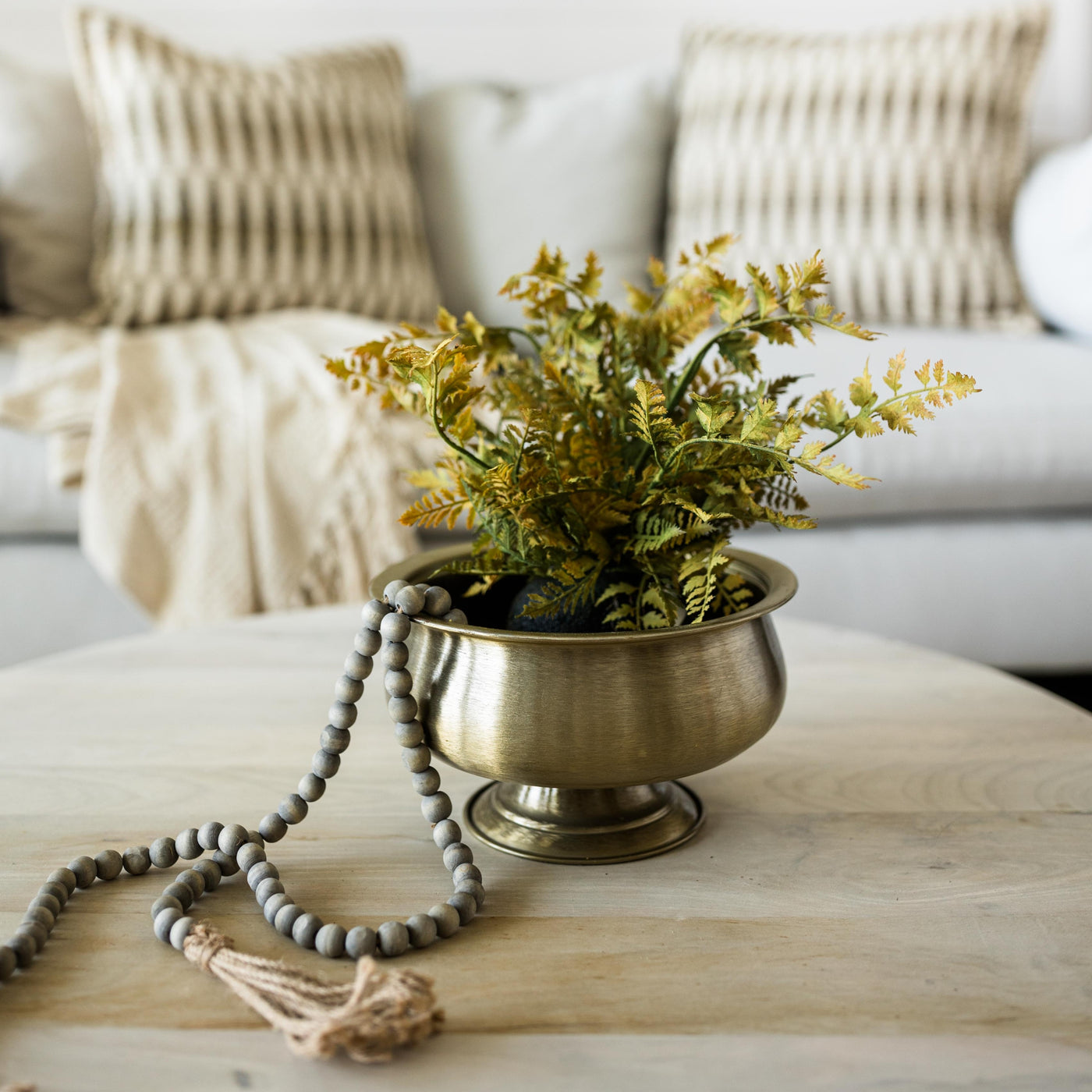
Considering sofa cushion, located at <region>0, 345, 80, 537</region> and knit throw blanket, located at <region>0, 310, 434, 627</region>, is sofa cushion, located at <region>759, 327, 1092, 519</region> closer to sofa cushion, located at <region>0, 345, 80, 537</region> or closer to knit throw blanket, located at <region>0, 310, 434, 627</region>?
knit throw blanket, located at <region>0, 310, 434, 627</region>

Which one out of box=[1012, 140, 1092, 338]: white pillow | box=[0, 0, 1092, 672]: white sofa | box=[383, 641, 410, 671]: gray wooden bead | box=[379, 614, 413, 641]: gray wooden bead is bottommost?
box=[0, 0, 1092, 672]: white sofa

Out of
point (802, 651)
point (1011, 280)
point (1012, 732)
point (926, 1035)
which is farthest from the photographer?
point (1011, 280)

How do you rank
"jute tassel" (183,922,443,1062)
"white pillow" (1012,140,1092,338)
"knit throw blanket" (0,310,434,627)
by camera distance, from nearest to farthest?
1. "jute tassel" (183,922,443,1062)
2. "knit throw blanket" (0,310,434,627)
3. "white pillow" (1012,140,1092,338)

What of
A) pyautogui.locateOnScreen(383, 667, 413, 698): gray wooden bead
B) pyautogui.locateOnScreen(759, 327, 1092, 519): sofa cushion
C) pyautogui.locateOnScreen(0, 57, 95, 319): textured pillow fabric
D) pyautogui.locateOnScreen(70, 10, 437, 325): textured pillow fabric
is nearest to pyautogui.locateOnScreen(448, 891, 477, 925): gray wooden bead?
pyautogui.locateOnScreen(383, 667, 413, 698): gray wooden bead

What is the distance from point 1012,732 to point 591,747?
1.13ft

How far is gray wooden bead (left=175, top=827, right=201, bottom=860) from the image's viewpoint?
56 centimetres

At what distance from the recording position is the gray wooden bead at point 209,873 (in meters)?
0.54

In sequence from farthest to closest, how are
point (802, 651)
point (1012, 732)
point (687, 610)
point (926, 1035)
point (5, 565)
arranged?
point (5, 565) < point (802, 651) < point (1012, 732) < point (687, 610) < point (926, 1035)

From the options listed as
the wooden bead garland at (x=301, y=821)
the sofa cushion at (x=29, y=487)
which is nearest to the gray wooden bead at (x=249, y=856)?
the wooden bead garland at (x=301, y=821)

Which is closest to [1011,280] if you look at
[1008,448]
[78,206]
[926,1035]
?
[1008,448]

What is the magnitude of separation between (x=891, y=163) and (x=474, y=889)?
1730 millimetres

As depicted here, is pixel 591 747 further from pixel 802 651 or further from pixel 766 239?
pixel 766 239

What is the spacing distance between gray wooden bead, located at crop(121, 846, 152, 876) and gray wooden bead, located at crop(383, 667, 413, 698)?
0.15m

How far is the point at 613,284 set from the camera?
2.03m
